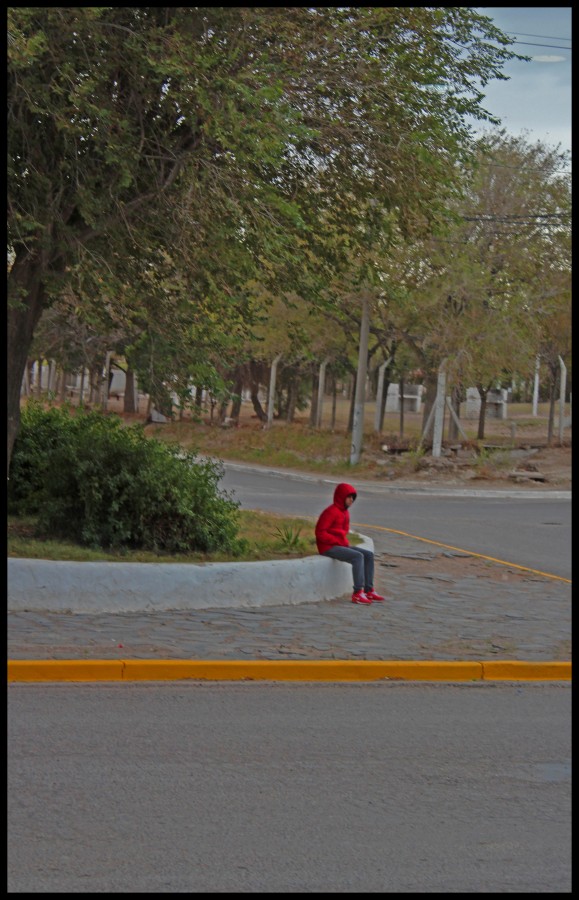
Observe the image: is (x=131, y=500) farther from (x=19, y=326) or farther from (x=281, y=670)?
(x=281, y=670)

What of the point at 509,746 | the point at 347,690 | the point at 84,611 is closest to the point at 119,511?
the point at 84,611

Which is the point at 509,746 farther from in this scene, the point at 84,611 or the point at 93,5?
the point at 93,5

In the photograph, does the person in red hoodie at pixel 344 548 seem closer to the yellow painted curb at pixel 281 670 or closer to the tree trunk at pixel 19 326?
the yellow painted curb at pixel 281 670

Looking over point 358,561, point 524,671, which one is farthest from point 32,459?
point 524,671

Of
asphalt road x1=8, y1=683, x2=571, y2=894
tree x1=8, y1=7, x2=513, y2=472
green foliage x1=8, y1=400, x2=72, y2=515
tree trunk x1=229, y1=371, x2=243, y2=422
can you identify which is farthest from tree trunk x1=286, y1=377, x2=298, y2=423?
asphalt road x1=8, y1=683, x2=571, y2=894

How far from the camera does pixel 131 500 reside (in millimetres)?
11289

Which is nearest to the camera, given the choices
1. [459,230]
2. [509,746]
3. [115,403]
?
[509,746]

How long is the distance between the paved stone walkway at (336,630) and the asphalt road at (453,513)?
264 centimetres

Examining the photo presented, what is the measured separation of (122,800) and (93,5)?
706cm

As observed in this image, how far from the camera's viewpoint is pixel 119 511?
37.4 feet

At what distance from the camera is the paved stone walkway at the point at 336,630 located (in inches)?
344

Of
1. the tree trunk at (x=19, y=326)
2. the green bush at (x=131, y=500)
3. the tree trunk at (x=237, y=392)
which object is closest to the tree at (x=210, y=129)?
the tree trunk at (x=19, y=326)

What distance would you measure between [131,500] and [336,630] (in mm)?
2631

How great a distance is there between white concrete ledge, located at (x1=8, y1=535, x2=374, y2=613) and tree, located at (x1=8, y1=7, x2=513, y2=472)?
2560mm
